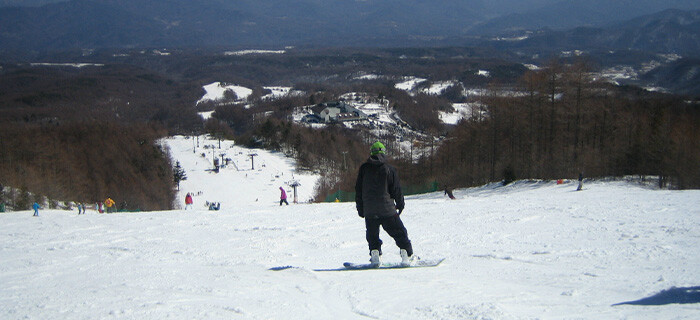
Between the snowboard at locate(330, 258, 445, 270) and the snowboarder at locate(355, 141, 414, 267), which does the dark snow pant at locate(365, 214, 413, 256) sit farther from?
the snowboard at locate(330, 258, 445, 270)

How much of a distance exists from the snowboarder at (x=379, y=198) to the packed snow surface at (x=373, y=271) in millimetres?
477

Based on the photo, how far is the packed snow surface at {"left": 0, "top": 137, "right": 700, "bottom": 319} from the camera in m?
4.38

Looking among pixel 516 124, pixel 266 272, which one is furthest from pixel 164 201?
pixel 266 272

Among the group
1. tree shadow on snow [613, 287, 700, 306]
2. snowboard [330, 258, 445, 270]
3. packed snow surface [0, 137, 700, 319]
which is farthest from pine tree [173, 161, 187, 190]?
tree shadow on snow [613, 287, 700, 306]

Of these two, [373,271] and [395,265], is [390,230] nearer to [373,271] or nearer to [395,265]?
[395,265]

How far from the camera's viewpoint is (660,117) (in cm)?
2747

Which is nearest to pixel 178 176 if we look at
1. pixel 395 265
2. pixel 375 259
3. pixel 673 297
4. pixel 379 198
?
→ pixel 375 259

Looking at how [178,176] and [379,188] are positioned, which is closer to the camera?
[379,188]

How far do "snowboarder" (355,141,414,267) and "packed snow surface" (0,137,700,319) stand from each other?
0.48 m

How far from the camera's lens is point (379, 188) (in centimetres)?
609

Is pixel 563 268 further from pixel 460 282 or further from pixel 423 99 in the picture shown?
pixel 423 99

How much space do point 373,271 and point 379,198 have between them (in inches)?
35.9

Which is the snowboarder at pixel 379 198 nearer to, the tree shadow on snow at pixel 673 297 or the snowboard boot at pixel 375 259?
the snowboard boot at pixel 375 259

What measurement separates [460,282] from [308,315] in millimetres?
1822
